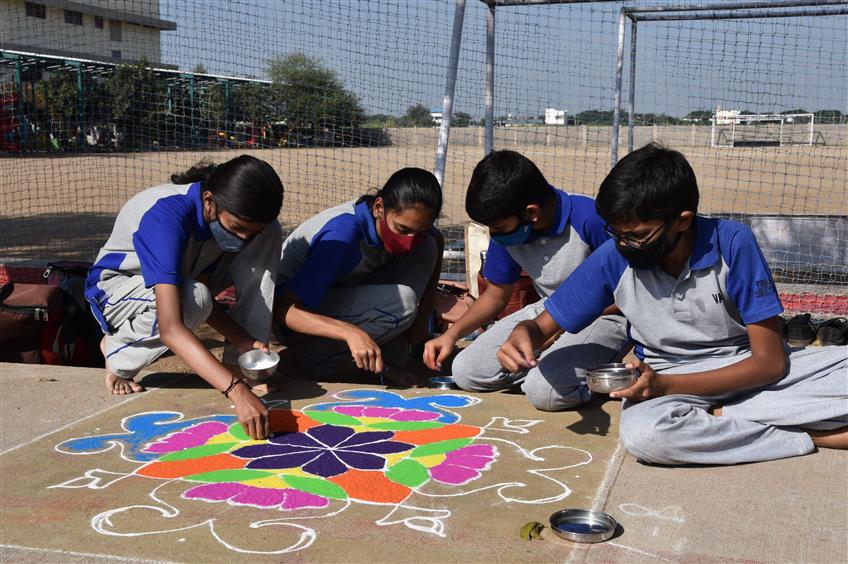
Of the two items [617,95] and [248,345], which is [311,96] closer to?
[617,95]

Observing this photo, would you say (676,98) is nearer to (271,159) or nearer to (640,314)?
(271,159)

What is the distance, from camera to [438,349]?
402cm

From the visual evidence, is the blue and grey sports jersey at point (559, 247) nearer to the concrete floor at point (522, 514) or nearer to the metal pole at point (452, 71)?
the concrete floor at point (522, 514)

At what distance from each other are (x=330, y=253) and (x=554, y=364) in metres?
1.19

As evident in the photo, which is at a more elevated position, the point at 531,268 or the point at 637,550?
the point at 531,268

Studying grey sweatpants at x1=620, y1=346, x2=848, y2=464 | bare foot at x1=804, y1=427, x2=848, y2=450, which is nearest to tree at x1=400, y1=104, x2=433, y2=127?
grey sweatpants at x1=620, y1=346, x2=848, y2=464

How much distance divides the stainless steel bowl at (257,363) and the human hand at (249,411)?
273mm

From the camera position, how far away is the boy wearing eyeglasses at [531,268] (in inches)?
148

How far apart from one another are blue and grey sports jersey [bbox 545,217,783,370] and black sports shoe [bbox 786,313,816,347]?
2.48m

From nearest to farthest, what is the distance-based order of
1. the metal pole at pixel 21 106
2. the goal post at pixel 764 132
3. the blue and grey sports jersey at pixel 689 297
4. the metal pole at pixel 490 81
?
the blue and grey sports jersey at pixel 689 297 < the metal pole at pixel 490 81 < the goal post at pixel 764 132 < the metal pole at pixel 21 106

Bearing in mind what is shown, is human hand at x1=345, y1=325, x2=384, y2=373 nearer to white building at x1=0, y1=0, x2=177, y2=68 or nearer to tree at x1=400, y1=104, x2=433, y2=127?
tree at x1=400, y1=104, x2=433, y2=127

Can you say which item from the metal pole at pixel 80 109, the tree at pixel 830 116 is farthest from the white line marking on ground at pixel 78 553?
the metal pole at pixel 80 109

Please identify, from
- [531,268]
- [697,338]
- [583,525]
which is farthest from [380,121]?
[583,525]

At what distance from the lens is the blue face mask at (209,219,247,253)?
399 centimetres
